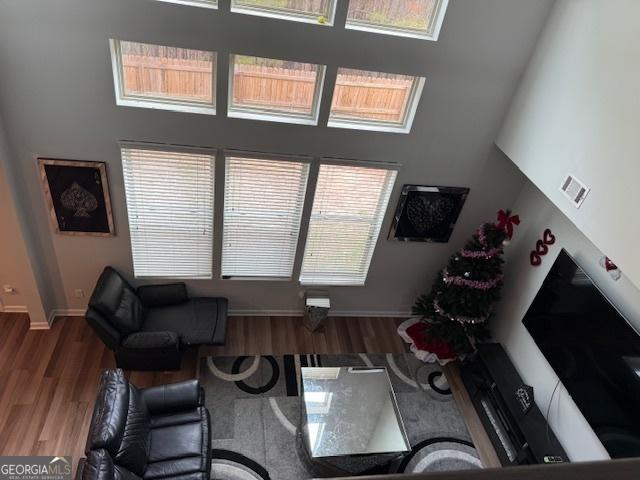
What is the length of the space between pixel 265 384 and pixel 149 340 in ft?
4.29

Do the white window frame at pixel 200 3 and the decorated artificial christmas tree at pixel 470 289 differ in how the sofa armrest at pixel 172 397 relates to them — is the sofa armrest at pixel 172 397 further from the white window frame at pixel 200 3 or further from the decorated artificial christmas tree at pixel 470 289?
the white window frame at pixel 200 3

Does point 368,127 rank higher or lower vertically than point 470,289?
higher

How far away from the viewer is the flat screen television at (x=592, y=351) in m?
3.77

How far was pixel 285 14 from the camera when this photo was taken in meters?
4.03

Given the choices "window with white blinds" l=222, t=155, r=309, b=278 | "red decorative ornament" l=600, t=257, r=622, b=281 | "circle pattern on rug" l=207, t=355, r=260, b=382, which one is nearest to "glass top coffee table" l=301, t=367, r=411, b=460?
"circle pattern on rug" l=207, t=355, r=260, b=382

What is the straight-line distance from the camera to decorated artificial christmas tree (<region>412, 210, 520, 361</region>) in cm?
505

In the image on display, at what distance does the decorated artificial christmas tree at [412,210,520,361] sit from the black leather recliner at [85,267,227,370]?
2443 millimetres

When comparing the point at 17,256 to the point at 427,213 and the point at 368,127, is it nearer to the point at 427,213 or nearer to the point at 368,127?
the point at 368,127

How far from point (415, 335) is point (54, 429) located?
3989 mm

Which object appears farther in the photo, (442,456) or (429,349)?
(429,349)

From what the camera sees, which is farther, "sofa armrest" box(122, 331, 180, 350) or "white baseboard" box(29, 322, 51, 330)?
"white baseboard" box(29, 322, 51, 330)

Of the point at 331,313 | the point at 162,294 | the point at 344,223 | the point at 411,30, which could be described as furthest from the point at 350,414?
the point at 411,30

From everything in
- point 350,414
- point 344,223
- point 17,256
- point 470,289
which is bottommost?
point 350,414

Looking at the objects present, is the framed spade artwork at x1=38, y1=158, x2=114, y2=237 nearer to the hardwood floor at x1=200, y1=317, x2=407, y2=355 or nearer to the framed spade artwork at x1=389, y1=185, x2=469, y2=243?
the hardwood floor at x1=200, y1=317, x2=407, y2=355
